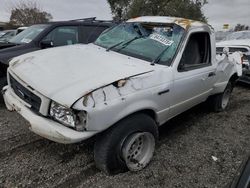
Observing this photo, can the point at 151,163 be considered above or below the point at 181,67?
below

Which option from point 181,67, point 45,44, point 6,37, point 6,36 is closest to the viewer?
point 181,67

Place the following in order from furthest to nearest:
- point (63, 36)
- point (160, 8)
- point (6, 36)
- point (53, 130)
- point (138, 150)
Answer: point (160, 8) → point (6, 36) → point (63, 36) → point (138, 150) → point (53, 130)

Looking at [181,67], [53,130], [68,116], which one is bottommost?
[53,130]

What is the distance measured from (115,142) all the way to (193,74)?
1.69 metres

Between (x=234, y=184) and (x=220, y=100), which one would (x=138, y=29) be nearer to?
(x=220, y=100)

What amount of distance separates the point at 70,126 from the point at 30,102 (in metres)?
0.69

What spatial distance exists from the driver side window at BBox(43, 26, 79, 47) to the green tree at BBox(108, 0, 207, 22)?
790 inches

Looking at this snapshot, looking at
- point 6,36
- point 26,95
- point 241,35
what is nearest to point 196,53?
point 26,95

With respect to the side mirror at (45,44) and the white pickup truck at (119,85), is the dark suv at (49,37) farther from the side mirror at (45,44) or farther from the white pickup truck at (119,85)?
the white pickup truck at (119,85)

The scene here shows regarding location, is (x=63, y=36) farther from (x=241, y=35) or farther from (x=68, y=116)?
(x=241, y=35)

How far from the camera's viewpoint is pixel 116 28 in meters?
4.50

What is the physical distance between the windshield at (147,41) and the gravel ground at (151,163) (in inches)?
53.3

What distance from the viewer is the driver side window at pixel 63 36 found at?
591cm

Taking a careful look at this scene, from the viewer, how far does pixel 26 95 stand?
10.1 feet
